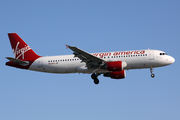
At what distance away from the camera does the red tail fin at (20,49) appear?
163 ft

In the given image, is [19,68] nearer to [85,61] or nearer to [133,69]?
[85,61]

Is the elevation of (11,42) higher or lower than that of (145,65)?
higher

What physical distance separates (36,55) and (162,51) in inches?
788

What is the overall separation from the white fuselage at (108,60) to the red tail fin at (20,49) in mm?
2127

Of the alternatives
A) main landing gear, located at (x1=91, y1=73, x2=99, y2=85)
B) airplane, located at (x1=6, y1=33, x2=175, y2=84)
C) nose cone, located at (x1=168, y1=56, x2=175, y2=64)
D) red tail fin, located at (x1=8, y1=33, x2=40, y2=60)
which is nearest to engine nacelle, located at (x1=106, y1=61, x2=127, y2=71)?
airplane, located at (x1=6, y1=33, x2=175, y2=84)

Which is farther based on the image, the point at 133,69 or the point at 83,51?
the point at 133,69

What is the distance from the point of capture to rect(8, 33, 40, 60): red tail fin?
49688mm

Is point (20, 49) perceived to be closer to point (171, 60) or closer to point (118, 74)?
point (118, 74)

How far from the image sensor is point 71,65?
153 ft

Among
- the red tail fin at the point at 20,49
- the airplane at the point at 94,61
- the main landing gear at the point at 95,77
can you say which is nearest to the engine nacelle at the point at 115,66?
the airplane at the point at 94,61

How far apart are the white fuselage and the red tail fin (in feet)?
6.98

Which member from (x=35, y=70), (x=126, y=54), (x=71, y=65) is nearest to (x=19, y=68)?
(x=35, y=70)

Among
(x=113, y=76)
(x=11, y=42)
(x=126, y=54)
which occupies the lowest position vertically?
(x=113, y=76)

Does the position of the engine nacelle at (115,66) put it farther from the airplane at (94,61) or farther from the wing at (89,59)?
the wing at (89,59)
